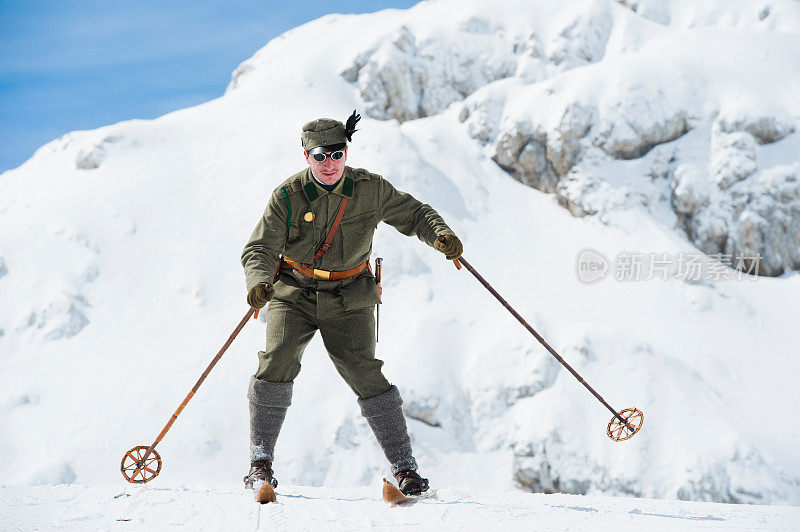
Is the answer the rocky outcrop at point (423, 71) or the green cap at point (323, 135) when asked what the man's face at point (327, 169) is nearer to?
the green cap at point (323, 135)

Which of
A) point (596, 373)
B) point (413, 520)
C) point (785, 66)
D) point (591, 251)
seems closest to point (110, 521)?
point (413, 520)

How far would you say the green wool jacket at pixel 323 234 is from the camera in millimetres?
3760

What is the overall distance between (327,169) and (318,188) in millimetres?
148

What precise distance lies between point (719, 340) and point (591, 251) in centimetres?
553

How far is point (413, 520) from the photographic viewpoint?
317cm

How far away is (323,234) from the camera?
3838mm

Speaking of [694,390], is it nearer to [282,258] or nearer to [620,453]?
[620,453]

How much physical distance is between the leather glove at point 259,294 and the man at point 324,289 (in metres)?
0.30

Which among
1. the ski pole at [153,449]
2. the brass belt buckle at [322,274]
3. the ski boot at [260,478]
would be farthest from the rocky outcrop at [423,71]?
the ski boot at [260,478]

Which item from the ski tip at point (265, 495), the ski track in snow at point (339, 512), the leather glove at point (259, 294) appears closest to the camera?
the ski track in snow at point (339, 512)

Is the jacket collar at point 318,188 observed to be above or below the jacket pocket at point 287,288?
above

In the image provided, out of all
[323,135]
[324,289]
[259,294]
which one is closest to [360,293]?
[324,289]

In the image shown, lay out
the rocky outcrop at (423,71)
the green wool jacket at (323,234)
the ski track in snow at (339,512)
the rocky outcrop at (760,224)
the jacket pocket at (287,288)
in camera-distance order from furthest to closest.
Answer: the rocky outcrop at (423,71)
the rocky outcrop at (760,224)
the jacket pocket at (287,288)
the green wool jacket at (323,234)
the ski track in snow at (339,512)

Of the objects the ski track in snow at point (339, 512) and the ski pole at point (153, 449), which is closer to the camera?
the ski track in snow at point (339, 512)
